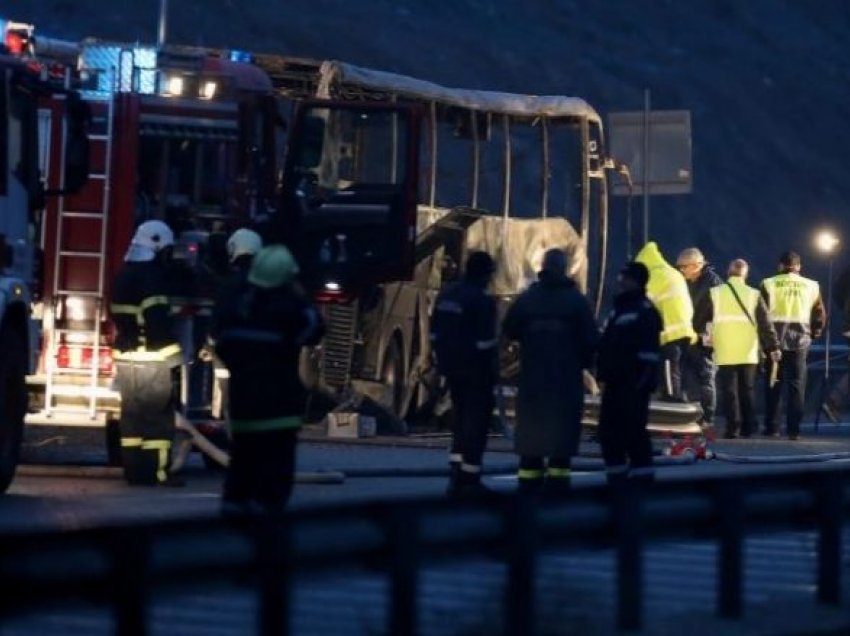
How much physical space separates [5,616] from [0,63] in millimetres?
10284

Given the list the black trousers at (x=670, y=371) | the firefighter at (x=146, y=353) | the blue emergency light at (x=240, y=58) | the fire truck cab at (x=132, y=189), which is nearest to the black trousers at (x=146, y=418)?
the firefighter at (x=146, y=353)

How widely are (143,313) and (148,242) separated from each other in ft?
1.62

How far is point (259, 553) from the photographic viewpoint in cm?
754

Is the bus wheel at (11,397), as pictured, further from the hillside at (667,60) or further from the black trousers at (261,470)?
the hillside at (667,60)

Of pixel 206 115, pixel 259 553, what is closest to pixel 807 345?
pixel 206 115

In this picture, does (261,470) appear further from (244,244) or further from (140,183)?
(140,183)

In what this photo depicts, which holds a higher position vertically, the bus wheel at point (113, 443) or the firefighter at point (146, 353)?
the firefighter at point (146, 353)

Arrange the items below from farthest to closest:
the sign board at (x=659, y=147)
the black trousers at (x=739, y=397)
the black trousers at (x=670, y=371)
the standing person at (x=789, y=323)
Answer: the standing person at (x=789, y=323), the sign board at (x=659, y=147), the black trousers at (x=739, y=397), the black trousers at (x=670, y=371)

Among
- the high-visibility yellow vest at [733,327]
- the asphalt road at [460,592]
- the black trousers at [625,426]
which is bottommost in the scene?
the asphalt road at [460,592]

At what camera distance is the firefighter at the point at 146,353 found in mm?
17484

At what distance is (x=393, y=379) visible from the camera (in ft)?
85.8

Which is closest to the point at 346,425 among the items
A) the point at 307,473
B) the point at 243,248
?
the point at 307,473

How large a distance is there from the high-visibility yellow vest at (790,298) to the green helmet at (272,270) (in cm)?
1574

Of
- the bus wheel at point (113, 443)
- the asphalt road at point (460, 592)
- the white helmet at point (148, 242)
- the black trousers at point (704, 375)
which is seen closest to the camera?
the asphalt road at point (460, 592)
